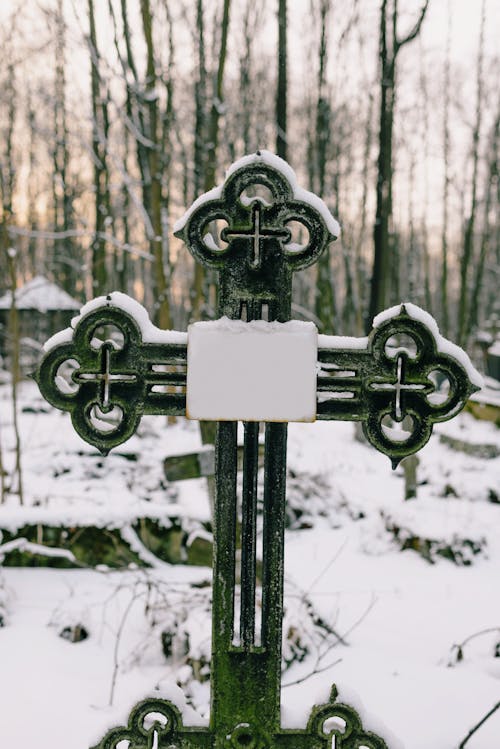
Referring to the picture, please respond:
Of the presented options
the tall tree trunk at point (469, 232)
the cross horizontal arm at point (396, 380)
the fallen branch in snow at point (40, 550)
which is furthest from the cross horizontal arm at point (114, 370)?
the tall tree trunk at point (469, 232)

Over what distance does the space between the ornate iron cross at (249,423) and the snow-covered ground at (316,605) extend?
110mm

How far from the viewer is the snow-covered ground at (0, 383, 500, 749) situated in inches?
105

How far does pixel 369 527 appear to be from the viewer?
217 inches

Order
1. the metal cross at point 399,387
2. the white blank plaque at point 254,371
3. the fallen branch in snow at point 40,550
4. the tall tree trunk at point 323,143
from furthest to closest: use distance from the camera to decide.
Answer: the tall tree trunk at point 323,143 < the fallen branch in snow at point 40,550 < the metal cross at point 399,387 < the white blank plaque at point 254,371

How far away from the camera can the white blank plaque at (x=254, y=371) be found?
1460 mm

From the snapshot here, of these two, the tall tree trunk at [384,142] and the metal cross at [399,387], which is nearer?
the metal cross at [399,387]

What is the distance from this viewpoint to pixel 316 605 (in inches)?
151

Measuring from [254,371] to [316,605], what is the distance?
2781 mm

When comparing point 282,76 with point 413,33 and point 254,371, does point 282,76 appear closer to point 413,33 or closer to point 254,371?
point 413,33

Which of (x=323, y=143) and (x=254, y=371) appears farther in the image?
(x=323, y=143)

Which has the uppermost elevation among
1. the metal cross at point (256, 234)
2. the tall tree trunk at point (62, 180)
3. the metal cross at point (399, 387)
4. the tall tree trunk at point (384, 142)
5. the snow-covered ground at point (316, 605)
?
the tall tree trunk at point (62, 180)

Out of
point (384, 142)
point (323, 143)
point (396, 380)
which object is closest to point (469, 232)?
point (323, 143)

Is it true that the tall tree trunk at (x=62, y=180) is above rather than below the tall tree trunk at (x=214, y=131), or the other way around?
above

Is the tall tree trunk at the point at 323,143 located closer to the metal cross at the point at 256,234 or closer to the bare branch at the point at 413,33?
the bare branch at the point at 413,33
